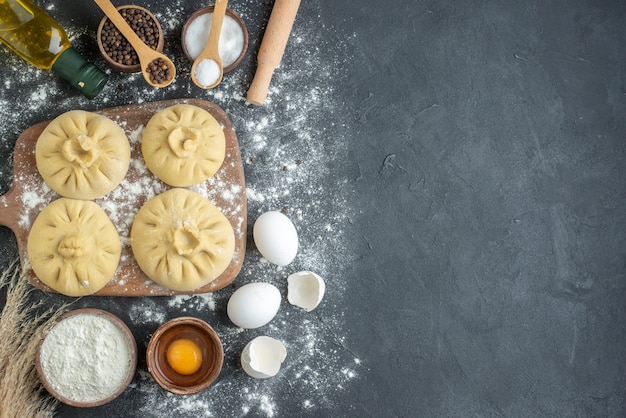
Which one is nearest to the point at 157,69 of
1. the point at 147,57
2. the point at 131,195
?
the point at 147,57

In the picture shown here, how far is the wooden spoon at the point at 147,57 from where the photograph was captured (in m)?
1.99

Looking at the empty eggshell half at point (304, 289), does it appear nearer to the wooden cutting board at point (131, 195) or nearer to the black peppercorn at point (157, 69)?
the wooden cutting board at point (131, 195)

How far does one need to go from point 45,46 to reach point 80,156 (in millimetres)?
405

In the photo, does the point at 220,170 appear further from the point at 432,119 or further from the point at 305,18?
the point at 432,119

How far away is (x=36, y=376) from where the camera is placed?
203 centimetres

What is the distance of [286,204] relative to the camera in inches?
85.1

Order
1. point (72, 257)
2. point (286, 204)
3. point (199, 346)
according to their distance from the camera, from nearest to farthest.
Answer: point (72, 257) < point (199, 346) < point (286, 204)

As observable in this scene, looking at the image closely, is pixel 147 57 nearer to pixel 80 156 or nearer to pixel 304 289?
pixel 80 156

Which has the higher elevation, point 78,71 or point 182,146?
point 78,71

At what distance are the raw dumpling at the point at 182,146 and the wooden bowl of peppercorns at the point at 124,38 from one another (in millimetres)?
210

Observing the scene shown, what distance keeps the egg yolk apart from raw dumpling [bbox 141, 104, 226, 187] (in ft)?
1.68

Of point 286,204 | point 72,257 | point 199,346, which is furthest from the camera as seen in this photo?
point 286,204

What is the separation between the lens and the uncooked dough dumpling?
1.95 m

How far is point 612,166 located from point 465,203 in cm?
54
